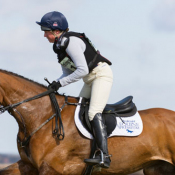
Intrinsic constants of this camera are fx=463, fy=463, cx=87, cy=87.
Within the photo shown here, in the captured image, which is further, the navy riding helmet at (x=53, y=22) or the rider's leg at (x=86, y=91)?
the rider's leg at (x=86, y=91)

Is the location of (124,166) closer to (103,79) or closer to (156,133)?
(156,133)

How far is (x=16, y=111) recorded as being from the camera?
818cm

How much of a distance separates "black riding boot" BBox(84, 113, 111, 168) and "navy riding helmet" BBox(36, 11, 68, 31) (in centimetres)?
174

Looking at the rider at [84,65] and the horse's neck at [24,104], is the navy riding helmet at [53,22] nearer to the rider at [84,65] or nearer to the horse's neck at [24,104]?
the rider at [84,65]

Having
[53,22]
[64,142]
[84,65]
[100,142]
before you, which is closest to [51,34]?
[53,22]

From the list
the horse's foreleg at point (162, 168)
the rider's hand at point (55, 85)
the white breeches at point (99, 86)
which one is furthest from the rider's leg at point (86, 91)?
the horse's foreleg at point (162, 168)

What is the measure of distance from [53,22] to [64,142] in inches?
85.3

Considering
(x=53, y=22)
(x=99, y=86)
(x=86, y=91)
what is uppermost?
(x=53, y=22)

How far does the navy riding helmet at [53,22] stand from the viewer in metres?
8.36

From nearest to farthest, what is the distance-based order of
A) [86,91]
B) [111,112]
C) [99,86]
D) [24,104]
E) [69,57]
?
[24,104] → [69,57] → [99,86] → [111,112] → [86,91]

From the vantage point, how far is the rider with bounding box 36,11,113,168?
27.1ft

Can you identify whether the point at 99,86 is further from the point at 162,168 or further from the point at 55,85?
the point at 162,168

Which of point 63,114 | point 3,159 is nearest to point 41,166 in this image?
point 63,114

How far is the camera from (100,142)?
833 cm
